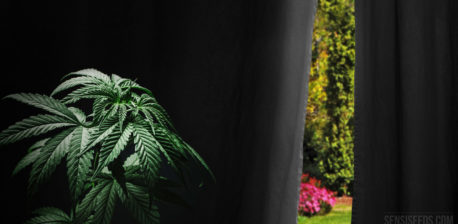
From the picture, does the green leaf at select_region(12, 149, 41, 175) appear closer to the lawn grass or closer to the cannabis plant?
the cannabis plant

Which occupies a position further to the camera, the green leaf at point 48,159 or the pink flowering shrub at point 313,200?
the pink flowering shrub at point 313,200

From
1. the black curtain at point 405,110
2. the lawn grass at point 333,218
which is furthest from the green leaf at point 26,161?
the lawn grass at point 333,218

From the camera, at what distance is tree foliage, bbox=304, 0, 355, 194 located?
290 cm

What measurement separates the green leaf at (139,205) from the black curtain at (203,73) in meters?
0.52

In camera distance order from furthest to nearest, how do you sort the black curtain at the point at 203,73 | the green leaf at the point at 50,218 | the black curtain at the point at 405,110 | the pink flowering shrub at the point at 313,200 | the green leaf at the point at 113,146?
1. the pink flowering shrub at the point at 313,200
2. the black curtain at the point at 203,73
3. the black curtain at the point at 405,110
4. the green leaf at the point at 50,218
5. the green leaf at the point at 113,146

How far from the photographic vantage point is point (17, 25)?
50.7 inches

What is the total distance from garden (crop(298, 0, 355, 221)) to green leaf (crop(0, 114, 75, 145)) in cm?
233

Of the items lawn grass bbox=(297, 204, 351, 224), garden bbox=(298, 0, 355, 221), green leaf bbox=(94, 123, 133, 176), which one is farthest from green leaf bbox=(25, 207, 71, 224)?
garden bbox=(298, 0, 355, 221)

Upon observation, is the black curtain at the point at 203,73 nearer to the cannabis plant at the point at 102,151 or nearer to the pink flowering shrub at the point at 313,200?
the cannabis plant at the point at 102,151

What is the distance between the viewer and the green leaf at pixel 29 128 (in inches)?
30.2

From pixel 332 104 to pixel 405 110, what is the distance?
77.4 inches

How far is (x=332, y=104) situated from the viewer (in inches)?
117

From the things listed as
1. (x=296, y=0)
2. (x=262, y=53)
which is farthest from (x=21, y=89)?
(x=296, y=0)

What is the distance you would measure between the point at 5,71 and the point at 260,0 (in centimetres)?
101
